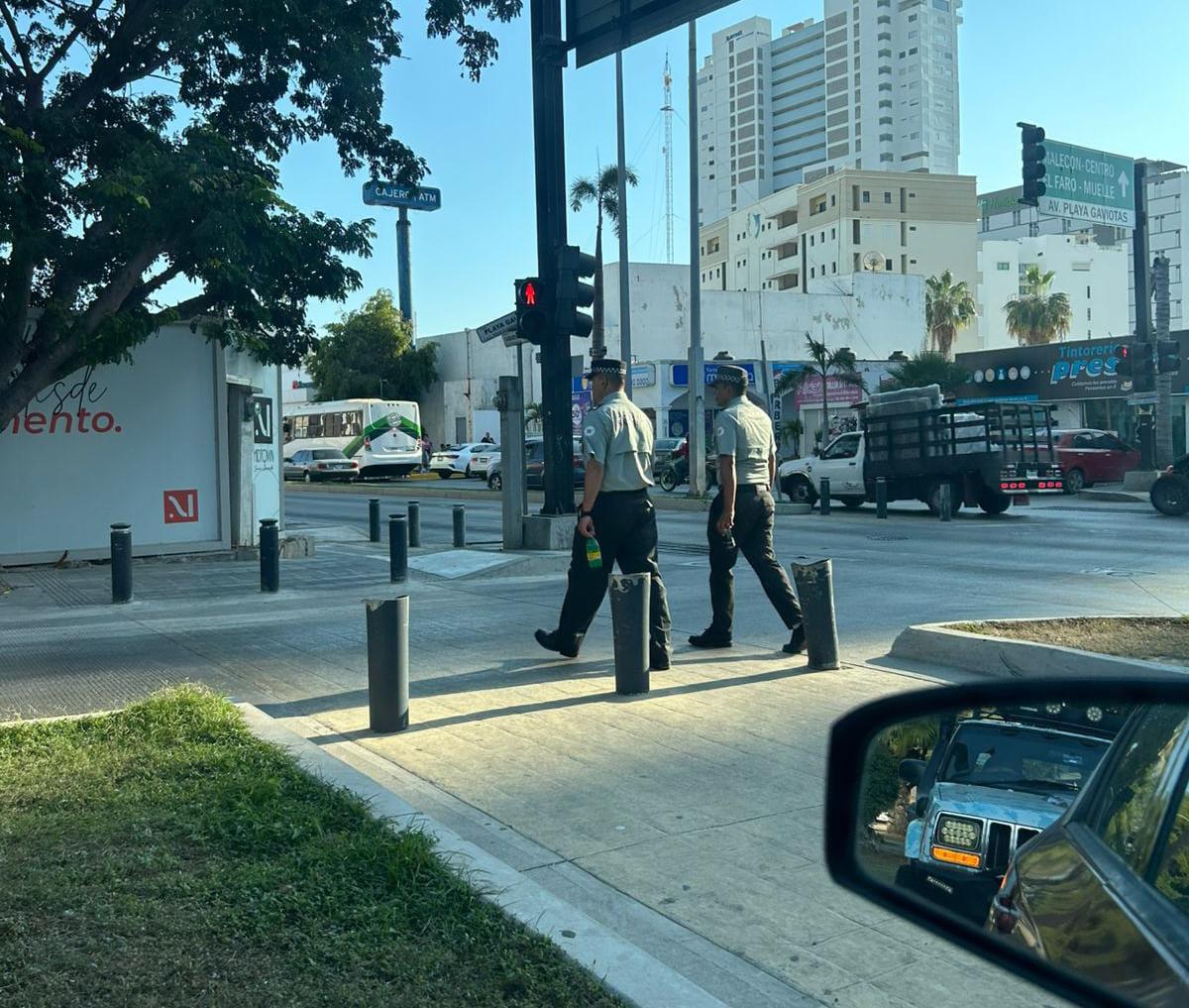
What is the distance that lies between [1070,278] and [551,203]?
104557mm

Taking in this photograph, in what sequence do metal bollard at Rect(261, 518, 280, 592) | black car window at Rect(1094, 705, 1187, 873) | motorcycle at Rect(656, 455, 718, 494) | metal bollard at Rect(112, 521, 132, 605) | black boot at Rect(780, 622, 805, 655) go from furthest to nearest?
motorcycle at Rect(656, 455, 718, 494)
metal bollard at Rect(261, 518, 280, 592)
metal bollard at Rect(112, 521, 132, 605)
black boot at Rect(780, 622, 805, 655)
black car window at Rect(1094, 705, 1187, 873)

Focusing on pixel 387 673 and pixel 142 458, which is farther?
pixel 142 458

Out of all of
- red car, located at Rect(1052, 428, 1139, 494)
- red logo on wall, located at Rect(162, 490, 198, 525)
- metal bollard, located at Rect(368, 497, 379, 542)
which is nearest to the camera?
red logo on wall, located at Rect(162, 490, 198, 525)

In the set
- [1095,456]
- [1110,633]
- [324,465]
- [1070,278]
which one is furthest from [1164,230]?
[1110,633]

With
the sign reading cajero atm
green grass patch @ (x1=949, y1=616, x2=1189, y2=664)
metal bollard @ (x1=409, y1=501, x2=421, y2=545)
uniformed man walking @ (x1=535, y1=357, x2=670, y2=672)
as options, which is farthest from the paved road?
the sign reading cajero atm

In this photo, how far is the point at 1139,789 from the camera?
156 cm

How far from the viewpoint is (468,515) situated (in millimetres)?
26109

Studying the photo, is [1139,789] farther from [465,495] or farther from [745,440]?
[465,495]

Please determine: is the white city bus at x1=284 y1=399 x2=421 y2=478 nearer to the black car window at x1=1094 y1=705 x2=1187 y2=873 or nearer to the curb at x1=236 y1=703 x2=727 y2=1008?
the curb at x1=236 y1=703 x2=727 y2=1008

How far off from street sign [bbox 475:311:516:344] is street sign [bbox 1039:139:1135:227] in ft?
38.7

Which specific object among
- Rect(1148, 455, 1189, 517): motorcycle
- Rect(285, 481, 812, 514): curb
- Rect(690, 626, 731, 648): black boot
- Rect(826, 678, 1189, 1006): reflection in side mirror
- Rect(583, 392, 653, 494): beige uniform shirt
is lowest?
Rect(690, 626, 731, 648): black boot

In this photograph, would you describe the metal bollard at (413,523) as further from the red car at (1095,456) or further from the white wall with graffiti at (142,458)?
the red car at (1095,456)

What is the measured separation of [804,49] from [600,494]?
17623 cm

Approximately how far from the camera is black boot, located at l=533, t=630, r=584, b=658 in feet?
26.6
